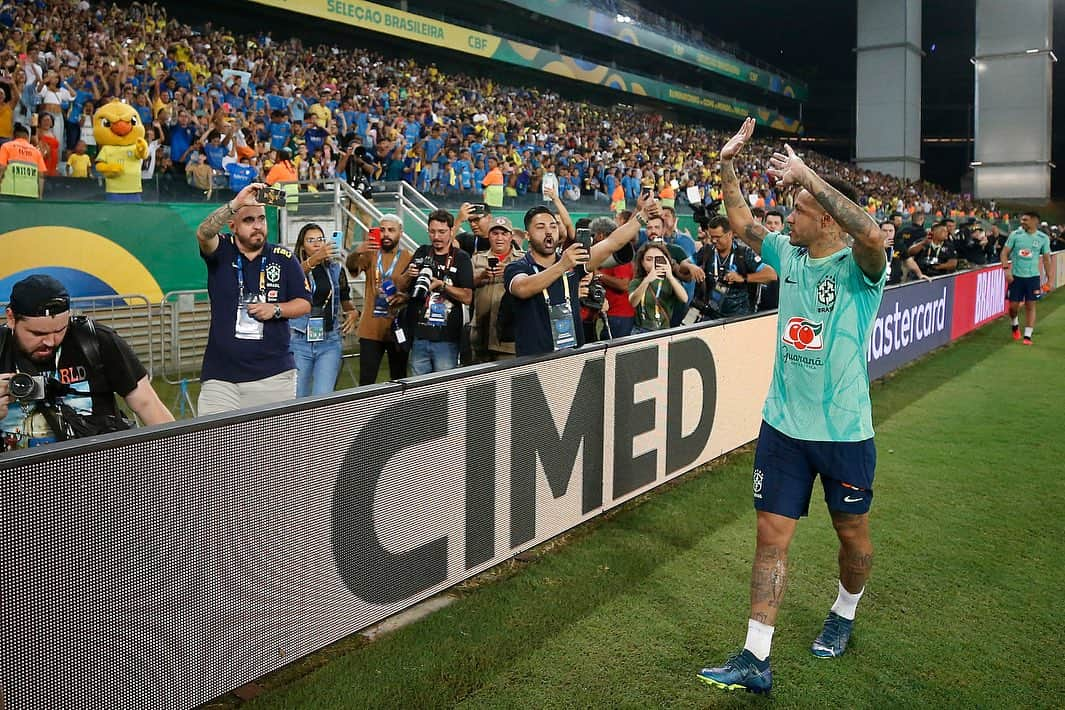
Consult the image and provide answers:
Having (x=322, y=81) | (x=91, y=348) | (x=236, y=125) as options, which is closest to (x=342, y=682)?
(x=91, y=348)

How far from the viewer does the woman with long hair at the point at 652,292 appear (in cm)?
755

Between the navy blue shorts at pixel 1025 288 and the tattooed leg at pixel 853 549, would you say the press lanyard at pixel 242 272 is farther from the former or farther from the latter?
the navy blue shorts at pixel 1025 288

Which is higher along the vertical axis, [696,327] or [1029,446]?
[696,327]

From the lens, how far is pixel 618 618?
4254mm

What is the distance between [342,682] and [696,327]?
385 centimetres

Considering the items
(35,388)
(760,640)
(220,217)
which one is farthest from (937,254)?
(35,388)

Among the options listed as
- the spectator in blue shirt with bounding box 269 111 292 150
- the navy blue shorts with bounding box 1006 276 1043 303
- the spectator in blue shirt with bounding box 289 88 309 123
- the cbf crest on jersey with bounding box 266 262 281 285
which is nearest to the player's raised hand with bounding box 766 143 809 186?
the cbf crest on jersey with bounding box 266 262 281 285

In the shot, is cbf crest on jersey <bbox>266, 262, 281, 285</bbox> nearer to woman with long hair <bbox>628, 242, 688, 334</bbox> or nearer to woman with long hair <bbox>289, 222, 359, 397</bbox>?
woman with long hair <bbox>289, 222, 359, 397</bbox>

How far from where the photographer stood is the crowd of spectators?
13250 millimetres

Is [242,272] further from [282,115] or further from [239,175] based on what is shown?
[282,115]

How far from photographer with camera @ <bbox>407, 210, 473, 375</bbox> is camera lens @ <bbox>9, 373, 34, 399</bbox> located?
3.15m

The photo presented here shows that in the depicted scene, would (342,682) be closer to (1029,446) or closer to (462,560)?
(462,560)

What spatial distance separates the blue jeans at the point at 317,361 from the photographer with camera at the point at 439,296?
2.28ft

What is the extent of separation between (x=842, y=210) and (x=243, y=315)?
3268mm
